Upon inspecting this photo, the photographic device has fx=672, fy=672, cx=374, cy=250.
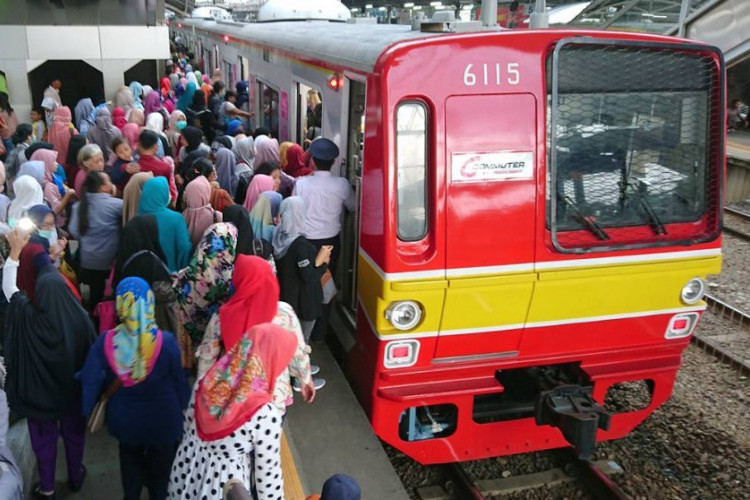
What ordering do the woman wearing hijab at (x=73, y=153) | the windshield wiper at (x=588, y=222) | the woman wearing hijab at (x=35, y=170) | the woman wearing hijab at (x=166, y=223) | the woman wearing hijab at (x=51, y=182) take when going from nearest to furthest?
the windshield wiper at (x=588, y=222), the woman wearing hijab at (x=166, y=223), the woman wearing hijab at (x=35, y=170), the woman wearing hijab at (x=51, y=182), the woman wearing hijab at (x=73, y=153)

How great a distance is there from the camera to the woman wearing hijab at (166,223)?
13.9 feet

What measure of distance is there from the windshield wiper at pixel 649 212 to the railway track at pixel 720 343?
2650 millimetres

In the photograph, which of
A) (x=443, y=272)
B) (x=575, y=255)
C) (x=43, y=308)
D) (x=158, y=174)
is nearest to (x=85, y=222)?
(x=158, y=174)

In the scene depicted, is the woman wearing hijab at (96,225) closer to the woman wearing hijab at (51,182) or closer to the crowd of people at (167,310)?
the crowd of people at (167,310)

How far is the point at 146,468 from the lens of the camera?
10.7ft

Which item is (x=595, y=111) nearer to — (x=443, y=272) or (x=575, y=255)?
(x=575, y=255)

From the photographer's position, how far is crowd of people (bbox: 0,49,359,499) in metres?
2.50

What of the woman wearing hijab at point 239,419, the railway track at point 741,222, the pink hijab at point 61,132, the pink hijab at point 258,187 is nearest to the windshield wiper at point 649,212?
the woman wearing hijab at point 239,419

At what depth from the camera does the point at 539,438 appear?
397 cm

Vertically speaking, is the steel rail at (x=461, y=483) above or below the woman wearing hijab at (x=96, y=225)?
below

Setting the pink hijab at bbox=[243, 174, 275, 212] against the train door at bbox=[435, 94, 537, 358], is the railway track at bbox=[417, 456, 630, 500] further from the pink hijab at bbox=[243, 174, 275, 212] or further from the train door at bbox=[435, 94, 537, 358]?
the pink hijab at bbox=[243, 174, 275, 212]

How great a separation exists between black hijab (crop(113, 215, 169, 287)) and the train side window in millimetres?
1471

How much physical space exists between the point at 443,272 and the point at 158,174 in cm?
310

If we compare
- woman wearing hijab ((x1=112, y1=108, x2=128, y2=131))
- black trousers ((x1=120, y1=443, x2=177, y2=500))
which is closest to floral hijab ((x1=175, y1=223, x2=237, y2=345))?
black trousers ((x1=120, y1=443, x2=177, y2=500))
